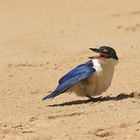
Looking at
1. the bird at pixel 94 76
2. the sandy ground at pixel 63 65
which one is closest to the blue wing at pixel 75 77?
the bird at pixel 94 76

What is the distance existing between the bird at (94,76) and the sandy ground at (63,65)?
153 millimetres

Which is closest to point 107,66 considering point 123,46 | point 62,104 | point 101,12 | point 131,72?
point 62,104

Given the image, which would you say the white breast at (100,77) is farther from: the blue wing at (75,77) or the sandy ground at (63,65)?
the sandy ground at (63,65)

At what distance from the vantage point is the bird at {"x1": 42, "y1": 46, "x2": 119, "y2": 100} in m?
8.79

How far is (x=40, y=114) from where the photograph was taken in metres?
8.43

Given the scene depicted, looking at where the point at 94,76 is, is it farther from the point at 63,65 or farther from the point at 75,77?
the point at 63,65

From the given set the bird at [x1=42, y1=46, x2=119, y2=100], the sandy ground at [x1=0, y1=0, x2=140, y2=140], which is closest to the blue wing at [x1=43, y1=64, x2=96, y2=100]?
the bird at [x1=42, y1=46, x2=119, y2=100]

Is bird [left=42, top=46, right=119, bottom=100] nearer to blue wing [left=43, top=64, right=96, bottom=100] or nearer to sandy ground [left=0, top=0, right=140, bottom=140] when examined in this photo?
blue wing [left=43, top=64, right=96, bottom=100]

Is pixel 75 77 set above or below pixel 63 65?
above

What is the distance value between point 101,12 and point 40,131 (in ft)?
50.3

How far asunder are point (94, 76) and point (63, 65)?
4775mm

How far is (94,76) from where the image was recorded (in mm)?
8828

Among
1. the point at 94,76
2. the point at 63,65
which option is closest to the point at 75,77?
the point at 94,76

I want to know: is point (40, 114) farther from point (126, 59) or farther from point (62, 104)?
point (126, 59)
